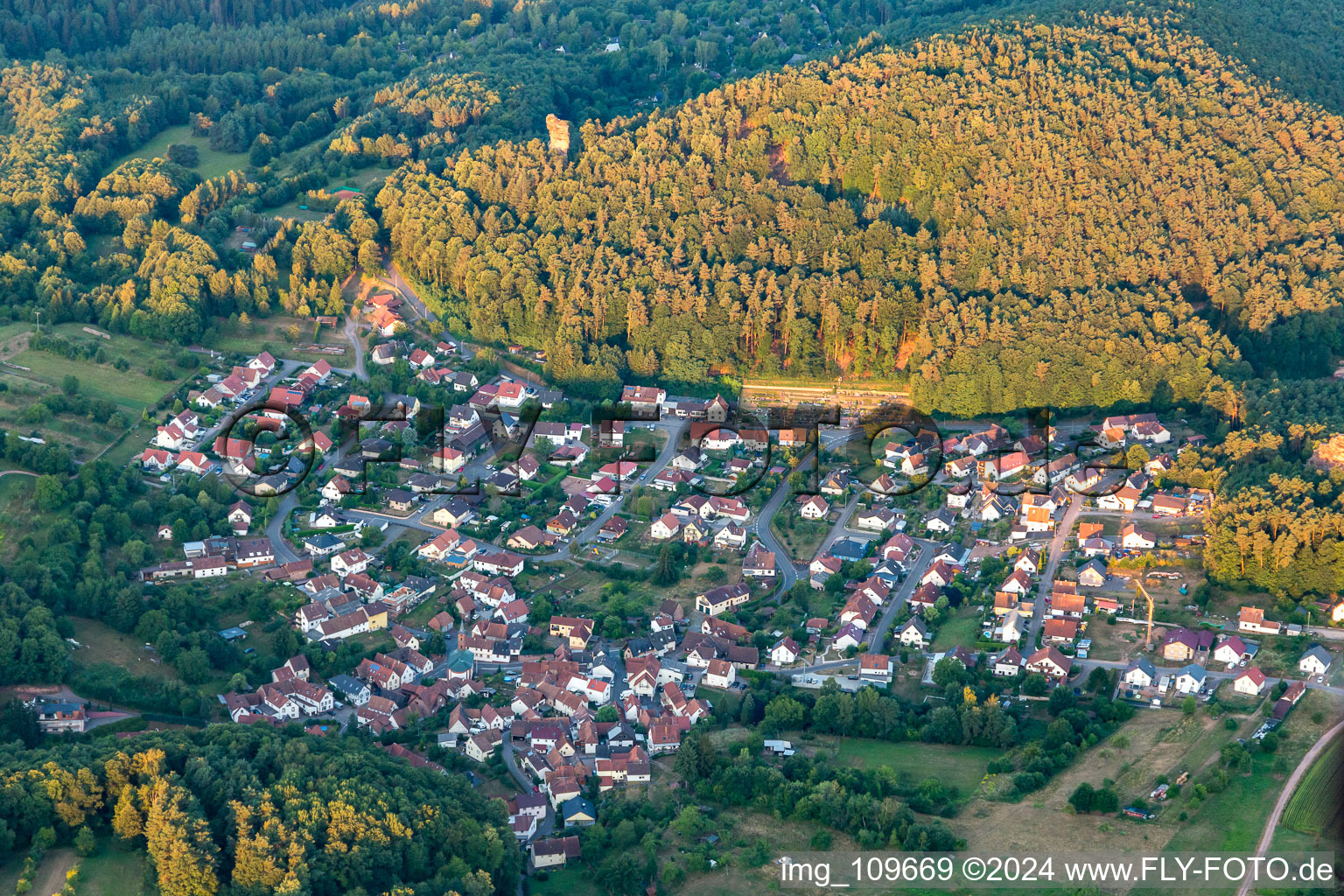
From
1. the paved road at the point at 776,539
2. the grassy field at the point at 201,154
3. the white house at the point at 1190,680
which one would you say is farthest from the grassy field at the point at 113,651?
the grassy field at the point at 201,154

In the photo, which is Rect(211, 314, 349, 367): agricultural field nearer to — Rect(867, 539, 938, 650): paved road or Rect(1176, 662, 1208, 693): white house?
Rect(867, 539, 938, 650): paved road

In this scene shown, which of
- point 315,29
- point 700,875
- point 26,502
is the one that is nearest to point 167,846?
point 700,875

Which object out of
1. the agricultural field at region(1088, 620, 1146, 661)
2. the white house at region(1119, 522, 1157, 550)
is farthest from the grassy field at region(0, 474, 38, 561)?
the white house at region(1119, 522, 1157, 550)

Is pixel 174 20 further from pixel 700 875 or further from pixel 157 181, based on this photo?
pixel 700 875

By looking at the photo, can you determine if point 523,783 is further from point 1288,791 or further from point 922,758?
point 1288,791

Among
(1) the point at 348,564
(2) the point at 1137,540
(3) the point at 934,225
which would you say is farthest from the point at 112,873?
(3) the point at 934,225
